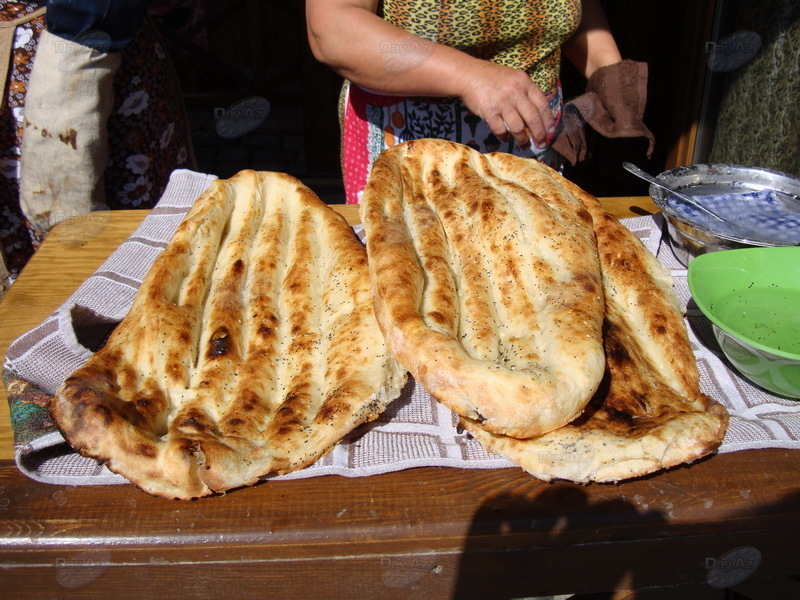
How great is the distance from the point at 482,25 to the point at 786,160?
8.54 feet

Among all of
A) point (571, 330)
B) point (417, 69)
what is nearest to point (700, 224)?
point (571, 330)

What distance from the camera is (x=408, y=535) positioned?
1.33 m

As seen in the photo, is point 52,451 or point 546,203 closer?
point 52,451

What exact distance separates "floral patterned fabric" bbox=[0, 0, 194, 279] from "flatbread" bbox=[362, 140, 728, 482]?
1.88 m

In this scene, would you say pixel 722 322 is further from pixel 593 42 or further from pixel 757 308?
pixel 593 42

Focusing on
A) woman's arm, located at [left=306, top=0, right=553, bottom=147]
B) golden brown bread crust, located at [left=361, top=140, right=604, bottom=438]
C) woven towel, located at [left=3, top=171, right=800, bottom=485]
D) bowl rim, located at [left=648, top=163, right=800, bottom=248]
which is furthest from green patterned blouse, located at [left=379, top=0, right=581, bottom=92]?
woven towel, located at [left=3, top=171, right=800, bottom=485]

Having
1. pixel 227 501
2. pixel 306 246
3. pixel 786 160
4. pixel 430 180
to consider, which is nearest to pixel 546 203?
pixel 430 180

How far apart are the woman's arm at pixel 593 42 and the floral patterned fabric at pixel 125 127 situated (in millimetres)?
2296

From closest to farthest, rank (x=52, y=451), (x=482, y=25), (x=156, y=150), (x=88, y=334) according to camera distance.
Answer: (x=52, y=451) → (x=88, y=334) → (x=482, y=25) → (x=156, y=150)

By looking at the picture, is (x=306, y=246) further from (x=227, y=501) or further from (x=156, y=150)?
(x=156, y=150)

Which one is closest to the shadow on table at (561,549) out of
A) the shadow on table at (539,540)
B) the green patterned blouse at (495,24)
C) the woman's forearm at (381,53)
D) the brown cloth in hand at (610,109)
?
the shadow on table at (539,540)

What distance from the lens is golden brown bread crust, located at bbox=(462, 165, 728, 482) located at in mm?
1349

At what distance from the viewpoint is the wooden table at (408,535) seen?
4.35ft

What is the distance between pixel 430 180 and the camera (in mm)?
2111
